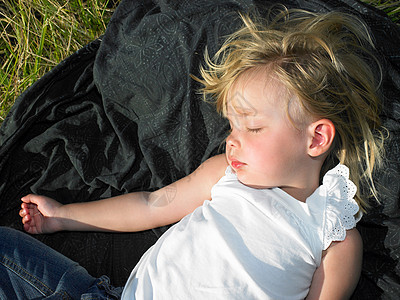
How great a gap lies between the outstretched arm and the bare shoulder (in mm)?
553

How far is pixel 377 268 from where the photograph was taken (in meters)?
1.90

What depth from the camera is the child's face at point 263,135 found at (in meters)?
1.58

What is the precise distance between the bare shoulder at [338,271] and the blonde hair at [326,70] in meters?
0.23

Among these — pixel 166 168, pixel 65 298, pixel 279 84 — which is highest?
pixel 279 84

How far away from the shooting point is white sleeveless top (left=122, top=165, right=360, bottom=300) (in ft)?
5.27

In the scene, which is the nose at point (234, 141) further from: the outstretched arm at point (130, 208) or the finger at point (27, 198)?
the finger at point (27, 198)

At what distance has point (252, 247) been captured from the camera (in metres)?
1.63

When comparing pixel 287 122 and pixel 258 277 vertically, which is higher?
pixel 287 122

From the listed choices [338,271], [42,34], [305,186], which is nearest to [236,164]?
[305,186]

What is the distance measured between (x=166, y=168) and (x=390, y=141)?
3.34 ft

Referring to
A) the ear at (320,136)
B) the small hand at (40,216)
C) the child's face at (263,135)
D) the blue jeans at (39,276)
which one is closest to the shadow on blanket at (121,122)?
the small hand at (40,216)

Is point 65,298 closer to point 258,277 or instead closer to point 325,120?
point 258,277

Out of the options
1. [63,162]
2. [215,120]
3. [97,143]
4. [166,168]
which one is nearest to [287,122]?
[215,120]

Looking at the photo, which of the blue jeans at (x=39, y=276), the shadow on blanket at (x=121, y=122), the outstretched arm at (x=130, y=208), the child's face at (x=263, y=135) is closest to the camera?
the child's face at (x=263, y=135)
